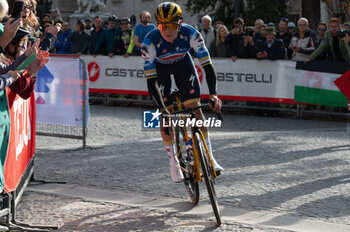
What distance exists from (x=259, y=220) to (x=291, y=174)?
7.95 feet

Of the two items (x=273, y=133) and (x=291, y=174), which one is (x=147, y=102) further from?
(x=291, y=174)

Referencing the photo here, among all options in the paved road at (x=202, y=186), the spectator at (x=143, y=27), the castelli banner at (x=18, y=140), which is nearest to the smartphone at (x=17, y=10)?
the castelli banner at (x=18, y=140)

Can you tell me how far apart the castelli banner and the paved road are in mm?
492

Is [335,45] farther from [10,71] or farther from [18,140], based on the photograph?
[10,71]

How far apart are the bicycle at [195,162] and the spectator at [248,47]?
28.3 ft

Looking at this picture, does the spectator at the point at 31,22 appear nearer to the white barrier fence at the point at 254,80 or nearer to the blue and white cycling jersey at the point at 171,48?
the blue and white cycling jersey at the point at 171,48

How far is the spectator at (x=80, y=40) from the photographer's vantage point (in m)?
18.5

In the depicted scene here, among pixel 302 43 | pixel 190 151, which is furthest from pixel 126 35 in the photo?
pixel 190 151

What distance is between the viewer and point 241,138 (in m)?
11.5

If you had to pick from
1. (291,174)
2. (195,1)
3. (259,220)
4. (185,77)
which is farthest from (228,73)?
(195,1)

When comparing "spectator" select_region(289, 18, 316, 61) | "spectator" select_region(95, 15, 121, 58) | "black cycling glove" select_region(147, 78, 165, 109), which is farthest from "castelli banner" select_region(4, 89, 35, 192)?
"spectator" select_region(95, 15, 121, 58)

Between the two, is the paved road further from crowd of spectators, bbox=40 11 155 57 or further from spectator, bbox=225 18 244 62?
crowd of spectators, bbox=40 11 155 57

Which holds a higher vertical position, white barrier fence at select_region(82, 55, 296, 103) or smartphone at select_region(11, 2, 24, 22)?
smartphone at select_region(11, 2, 24, 22)

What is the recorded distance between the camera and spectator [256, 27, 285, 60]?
1496cm
